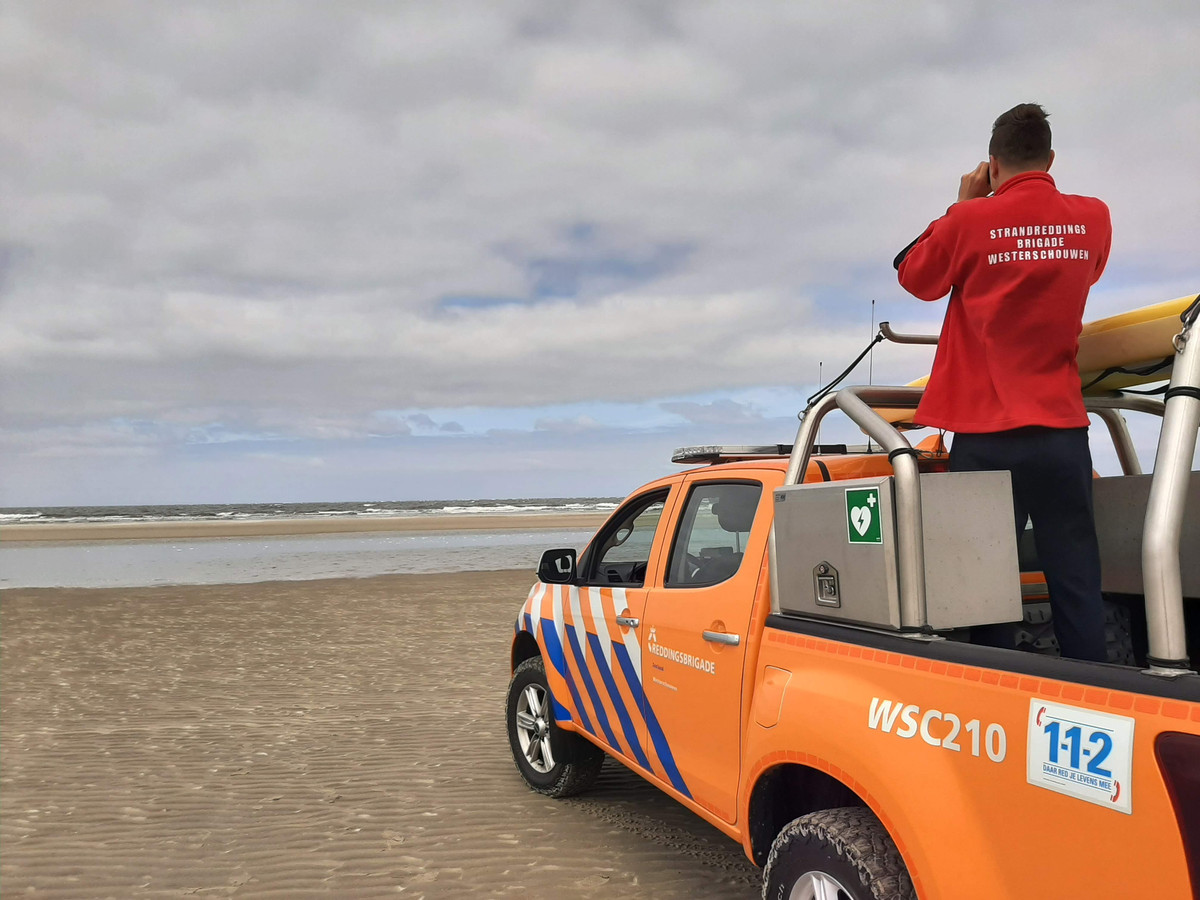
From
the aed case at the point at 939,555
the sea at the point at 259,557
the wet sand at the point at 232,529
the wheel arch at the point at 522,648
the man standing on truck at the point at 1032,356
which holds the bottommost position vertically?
the sea at the point at 259,557

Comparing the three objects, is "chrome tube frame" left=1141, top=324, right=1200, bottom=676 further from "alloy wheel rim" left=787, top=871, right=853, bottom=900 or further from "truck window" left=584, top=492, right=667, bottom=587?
"truck window" left=584, top=492, right=667, bottom=587

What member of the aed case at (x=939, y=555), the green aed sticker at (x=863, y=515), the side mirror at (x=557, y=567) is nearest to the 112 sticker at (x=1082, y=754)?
the aed case at (x=939, y=555)

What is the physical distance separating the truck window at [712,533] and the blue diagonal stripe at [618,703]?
62cm

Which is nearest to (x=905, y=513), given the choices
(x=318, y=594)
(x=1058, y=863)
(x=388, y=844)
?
(x=1058, y=863)

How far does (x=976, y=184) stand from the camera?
284cm

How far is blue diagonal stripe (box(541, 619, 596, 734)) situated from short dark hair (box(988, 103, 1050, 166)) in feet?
9.92

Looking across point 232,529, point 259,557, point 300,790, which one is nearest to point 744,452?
point 300,790

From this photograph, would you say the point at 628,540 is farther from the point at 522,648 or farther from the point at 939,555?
the point at 939,555

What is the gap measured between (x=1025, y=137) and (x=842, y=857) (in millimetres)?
2165

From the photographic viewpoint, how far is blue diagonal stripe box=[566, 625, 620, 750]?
405 centimetres

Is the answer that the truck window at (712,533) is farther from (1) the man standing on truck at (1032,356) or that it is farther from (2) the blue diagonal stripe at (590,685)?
(1) the man standing on truck at (1032,356)

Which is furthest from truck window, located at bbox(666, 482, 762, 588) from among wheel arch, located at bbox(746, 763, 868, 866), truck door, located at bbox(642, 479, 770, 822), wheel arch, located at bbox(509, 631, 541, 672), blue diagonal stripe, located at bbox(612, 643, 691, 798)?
wheel arch, located at bbox(509, 631, 541, 672)

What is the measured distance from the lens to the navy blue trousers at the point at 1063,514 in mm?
2447

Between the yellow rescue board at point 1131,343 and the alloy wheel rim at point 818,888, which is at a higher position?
the yellow rescue board at point 1131,343
